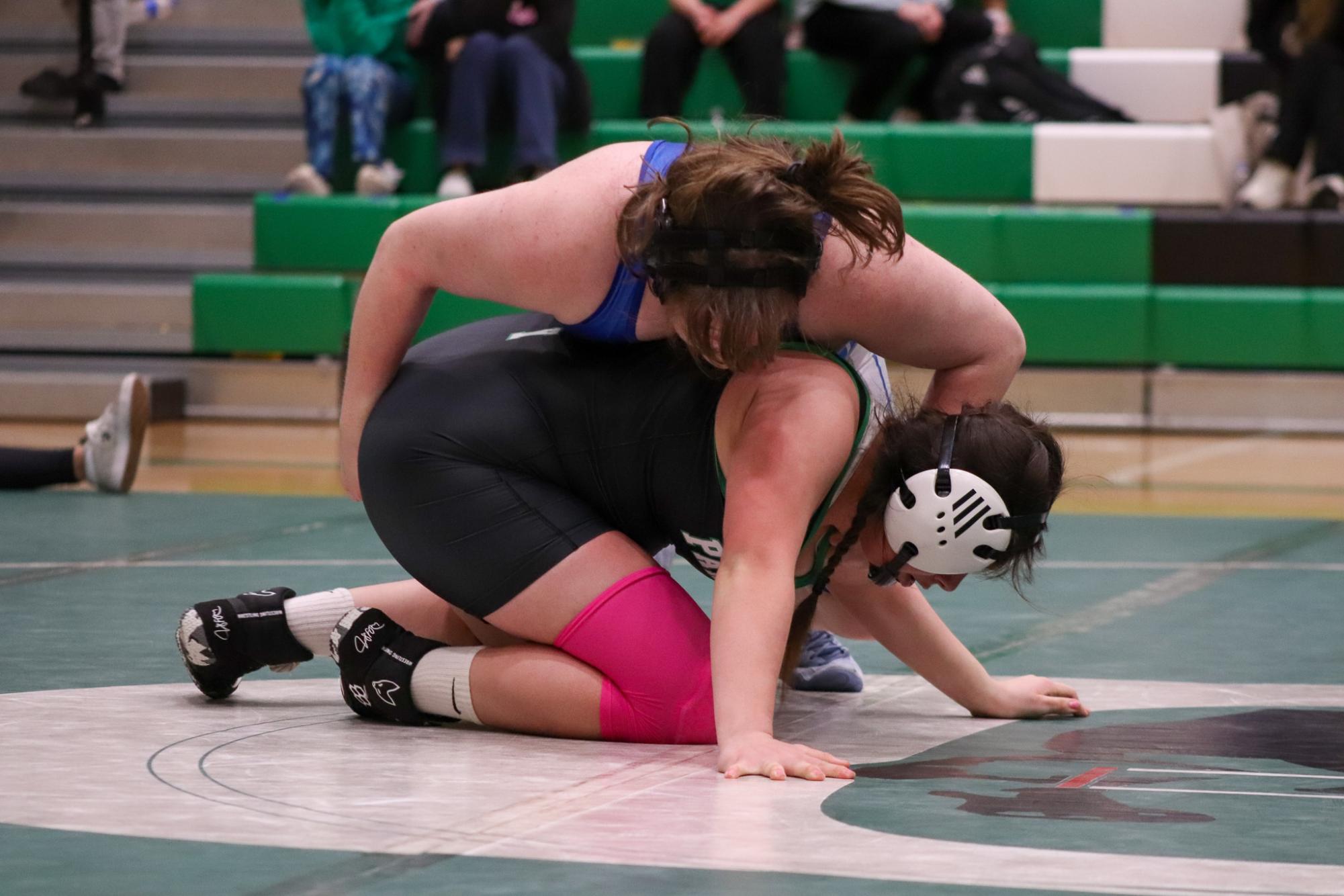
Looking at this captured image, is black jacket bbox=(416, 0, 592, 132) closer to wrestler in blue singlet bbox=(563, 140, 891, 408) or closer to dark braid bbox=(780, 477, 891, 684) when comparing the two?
wrestler in blue singlet bbox=(563, 140, 891, 408)

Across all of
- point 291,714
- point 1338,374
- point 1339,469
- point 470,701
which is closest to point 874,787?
point 470,701

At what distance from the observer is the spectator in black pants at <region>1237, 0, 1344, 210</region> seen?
7.06m

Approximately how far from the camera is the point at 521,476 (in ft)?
8.14

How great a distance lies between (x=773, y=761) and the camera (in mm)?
2131

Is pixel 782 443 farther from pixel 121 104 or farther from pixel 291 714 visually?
pixel 121 104

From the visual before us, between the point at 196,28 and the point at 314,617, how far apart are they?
691cm

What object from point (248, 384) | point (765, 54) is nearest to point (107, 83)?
point (248, 384)

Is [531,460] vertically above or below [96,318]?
above

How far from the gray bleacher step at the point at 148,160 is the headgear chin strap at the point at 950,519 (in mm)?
6538

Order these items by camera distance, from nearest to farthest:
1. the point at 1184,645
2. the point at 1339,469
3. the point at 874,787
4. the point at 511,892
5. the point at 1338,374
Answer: the point at 511,892 < the point at 874,787 < the point at 1184,645 < the point at 1339,469 < the point at 1338,374

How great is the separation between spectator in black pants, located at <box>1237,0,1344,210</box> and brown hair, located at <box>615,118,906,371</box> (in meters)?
5.36

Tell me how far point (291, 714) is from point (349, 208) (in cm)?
528

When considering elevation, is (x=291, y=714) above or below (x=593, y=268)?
below

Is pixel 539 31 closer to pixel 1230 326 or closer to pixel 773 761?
pixel 1230 326
